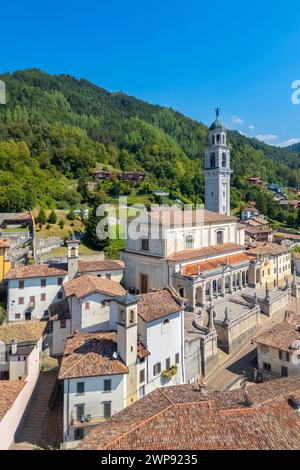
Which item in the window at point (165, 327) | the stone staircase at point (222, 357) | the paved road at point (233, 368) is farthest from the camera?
the stone staircase at point (222, 357)

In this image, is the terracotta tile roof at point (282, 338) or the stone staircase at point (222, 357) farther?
the stone staircase at point (222, 357)

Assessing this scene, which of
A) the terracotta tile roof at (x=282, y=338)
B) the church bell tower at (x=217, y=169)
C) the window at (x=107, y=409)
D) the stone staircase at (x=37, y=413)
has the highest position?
the church bell tower at (x=217, y=169)

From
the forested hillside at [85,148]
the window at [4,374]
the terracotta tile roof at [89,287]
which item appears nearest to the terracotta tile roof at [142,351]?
the terracotta tile roof at [89,287]

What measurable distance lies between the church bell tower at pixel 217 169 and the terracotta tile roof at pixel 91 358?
3100 cm

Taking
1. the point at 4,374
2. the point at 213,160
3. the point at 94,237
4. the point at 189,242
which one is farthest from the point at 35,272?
the point at 213,160

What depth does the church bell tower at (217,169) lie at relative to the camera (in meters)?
44.1

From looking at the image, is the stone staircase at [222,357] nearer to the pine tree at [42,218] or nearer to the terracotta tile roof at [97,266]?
the terracotta tile roof at [97,266]

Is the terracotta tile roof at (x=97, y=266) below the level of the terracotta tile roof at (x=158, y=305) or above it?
above

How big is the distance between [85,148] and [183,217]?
74.2 meters

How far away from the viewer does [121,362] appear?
17.2 metres
